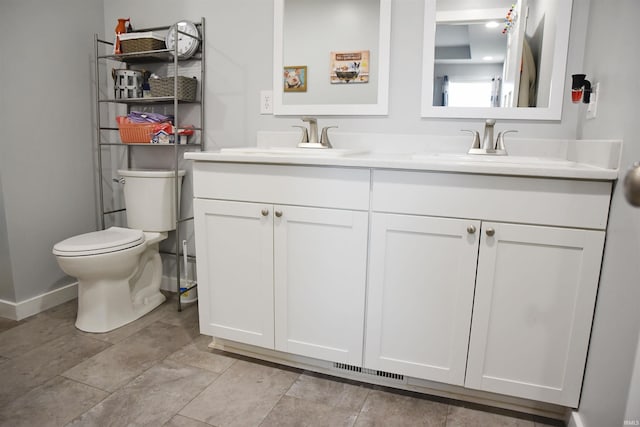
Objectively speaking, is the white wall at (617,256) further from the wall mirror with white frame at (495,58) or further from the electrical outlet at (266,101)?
the electrical outlet at (266,101)

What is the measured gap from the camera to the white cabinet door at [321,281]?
1568 mm

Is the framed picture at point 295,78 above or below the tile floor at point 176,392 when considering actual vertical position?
above

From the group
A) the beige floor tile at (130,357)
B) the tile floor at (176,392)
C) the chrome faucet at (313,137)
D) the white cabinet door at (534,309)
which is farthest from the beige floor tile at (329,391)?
the chrome faucet at (313,137)

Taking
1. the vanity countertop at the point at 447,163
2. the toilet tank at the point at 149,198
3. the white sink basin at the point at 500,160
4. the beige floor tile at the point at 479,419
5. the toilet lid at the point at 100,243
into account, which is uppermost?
the white sink basin at the point at 500,160

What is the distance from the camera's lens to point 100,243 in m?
1.99

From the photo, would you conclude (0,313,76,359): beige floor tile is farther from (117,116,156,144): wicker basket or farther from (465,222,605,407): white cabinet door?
(465,222,605,407): white cabinet door

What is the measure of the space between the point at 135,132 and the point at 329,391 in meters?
1.68

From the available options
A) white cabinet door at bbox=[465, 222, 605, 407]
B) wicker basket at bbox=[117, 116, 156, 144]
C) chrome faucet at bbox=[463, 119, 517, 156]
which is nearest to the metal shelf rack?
wicker basket at bbox=[117, 116, 156, 144]

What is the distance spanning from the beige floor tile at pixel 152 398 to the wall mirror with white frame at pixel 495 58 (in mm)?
1520

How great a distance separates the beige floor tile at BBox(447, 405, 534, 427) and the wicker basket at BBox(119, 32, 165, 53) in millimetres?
2212

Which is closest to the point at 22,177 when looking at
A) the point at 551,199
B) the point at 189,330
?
the point at 189,330

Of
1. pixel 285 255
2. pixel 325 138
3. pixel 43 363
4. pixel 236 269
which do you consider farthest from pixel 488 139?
pixel 43 363

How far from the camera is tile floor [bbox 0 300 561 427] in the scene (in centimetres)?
148

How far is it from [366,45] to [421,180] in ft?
2.86
